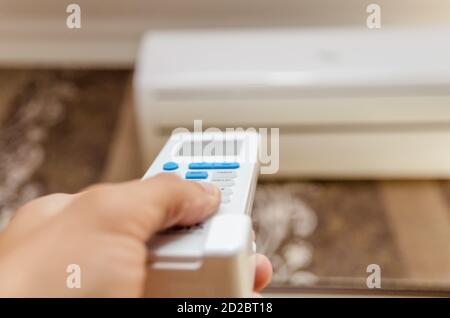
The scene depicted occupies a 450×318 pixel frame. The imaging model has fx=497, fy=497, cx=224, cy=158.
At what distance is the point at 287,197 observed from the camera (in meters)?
1.10

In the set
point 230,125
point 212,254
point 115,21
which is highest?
point 115,21

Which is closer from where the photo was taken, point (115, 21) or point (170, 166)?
point (170, 166)

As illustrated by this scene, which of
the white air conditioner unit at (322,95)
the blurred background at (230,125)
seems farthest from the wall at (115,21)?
the white air conditioner unit at (322,95)

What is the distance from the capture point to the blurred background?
3.21ft

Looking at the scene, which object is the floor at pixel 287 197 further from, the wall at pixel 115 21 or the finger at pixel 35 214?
the finger at pixel 35 214

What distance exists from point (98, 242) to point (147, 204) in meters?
0.03

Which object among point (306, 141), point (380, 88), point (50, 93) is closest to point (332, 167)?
point (306, 141)

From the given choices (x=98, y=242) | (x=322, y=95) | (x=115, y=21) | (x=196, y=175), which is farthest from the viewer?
(x=115, y=21)

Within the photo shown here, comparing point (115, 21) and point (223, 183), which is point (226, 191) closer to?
point (223, 183)

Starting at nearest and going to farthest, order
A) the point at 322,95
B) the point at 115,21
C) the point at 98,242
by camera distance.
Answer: the point at 98,242 < the point at 322,95 < the point at 115,21

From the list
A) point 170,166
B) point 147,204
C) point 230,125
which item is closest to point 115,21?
point 230,125

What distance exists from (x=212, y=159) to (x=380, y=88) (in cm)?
70

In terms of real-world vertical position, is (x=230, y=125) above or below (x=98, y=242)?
above

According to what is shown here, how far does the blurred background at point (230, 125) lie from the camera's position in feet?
3.21
